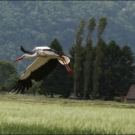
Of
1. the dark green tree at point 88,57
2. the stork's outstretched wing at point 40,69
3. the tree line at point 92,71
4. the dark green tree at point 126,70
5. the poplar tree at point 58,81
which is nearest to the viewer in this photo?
the stork's outstretched wing at point 40,69

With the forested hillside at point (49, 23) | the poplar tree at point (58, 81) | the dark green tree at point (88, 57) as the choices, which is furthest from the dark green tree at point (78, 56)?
the forested hillside at point (49, 23)

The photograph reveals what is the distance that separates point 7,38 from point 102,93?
103 metres

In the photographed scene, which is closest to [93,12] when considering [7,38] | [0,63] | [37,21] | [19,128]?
[37,21]

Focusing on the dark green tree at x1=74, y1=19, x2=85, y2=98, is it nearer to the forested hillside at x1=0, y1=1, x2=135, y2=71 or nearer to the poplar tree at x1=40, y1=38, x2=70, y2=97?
the poplar tree at x1=40, y1=38, x2=70, y2=97

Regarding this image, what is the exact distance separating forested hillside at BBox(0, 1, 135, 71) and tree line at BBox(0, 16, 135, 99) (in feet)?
314

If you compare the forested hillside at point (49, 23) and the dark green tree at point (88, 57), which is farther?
the forested hillside at point (49, 23)

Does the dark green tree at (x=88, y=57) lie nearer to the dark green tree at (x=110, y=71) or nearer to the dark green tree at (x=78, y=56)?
the dark green tree at (x=78, y=56)

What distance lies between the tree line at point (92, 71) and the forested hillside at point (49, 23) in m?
95.9

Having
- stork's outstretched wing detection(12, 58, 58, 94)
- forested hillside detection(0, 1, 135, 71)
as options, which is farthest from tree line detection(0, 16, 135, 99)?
forested hillside detection(0, 1, 135, 71)

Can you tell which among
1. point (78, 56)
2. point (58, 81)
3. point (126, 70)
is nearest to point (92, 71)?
point (78, 56)

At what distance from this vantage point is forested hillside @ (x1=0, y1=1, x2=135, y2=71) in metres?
155

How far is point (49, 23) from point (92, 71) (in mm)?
134669

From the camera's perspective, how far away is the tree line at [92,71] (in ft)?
141

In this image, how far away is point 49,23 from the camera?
586 ft
